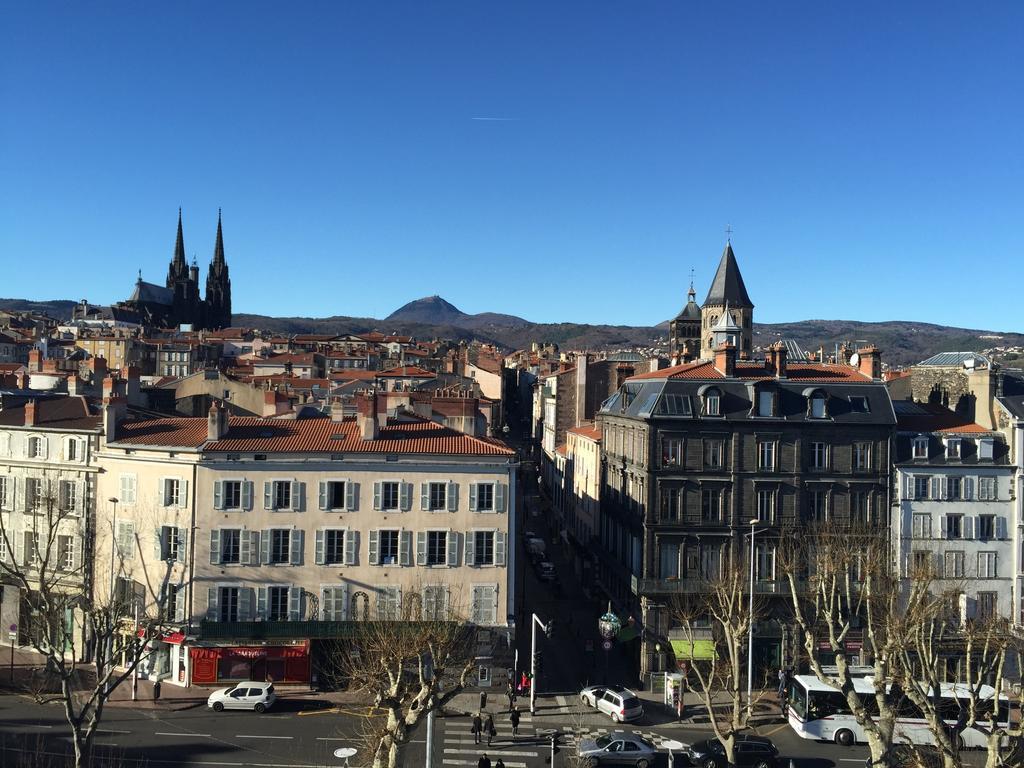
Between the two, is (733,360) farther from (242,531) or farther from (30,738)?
(30,738)

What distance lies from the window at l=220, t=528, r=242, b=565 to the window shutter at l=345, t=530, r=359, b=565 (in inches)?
178

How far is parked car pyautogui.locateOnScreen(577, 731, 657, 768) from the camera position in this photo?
→ 33469 millimetres

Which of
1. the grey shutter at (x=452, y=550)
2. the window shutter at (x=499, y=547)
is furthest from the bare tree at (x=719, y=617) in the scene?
the grey shutter at (x=452, y=550)

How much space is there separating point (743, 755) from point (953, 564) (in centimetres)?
1970

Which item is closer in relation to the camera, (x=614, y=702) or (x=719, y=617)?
(x=614, y=702)

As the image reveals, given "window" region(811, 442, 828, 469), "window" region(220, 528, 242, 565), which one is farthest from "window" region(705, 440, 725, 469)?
"window" region(220, 528, 242, 565)

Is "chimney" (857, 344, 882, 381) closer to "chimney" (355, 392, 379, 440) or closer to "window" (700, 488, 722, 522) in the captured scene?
"window" (700, 488, 722, 522)

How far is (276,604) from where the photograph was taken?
4141 centimetres

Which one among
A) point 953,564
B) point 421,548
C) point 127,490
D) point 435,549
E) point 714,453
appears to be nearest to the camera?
point 421,548

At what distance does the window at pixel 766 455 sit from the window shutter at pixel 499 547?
13.5 m

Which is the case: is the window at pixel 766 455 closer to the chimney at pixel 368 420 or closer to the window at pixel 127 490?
the chimney at pixel 368 420

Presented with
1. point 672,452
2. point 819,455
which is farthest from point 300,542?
point 819,455

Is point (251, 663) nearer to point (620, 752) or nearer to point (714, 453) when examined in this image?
point (620, 752)

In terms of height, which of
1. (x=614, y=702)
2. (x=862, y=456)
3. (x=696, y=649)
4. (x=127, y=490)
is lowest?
(x=614, y=702)
